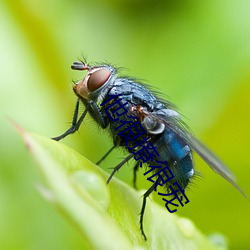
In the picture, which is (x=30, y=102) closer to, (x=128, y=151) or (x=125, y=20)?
(x=128, y=151)

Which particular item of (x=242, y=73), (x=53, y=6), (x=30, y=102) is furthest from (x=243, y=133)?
(x=53, y=6)

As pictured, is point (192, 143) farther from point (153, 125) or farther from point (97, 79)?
point (97, 79)

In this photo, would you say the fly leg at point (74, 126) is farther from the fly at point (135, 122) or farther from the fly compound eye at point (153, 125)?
the fly compound eye at point (153, 125)

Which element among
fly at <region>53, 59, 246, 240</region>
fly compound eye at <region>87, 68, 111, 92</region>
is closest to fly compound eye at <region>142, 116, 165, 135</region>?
fly at <region>53, 59, 246, 240</region>

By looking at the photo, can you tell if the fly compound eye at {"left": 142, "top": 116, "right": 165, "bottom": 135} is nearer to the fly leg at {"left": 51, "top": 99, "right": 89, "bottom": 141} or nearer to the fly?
the fly

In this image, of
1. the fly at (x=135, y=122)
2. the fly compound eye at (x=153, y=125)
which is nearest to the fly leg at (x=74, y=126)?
the fly at (x=135, y=122)

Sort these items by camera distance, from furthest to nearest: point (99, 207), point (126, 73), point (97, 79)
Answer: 1. point (126, 73)
2. point (97, 79)
3. point (99, 207)

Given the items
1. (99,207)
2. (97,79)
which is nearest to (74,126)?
(97,79)

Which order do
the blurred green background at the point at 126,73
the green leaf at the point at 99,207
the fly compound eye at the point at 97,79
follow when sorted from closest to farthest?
1. the green leaf at the point at 99,207
2. the fly compound eye at the point at 97,79
3. the blurred green background at the point at 126,73
